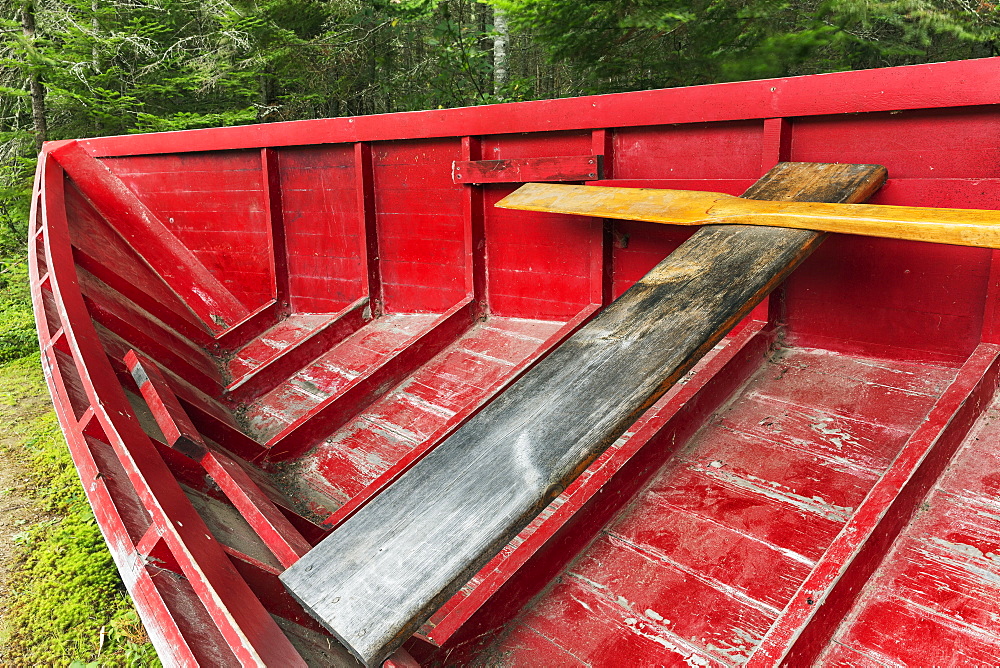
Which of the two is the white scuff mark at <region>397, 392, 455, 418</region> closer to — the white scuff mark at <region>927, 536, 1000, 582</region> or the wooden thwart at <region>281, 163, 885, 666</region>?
the wooden thwart at <region>281, 163, 885, 666</region>

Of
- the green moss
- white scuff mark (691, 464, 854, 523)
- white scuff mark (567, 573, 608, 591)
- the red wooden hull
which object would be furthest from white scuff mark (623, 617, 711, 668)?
the green moss

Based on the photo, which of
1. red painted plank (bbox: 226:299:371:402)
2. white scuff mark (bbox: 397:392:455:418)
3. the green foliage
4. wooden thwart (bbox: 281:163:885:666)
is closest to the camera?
wooden thwart (bbox: 281:163:885:666)

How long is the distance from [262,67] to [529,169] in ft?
28.2

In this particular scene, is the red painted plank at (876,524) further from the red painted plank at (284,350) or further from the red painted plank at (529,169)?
the red painted plank at (284,350)

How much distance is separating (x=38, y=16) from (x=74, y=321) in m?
9.80

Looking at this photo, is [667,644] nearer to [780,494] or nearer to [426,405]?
[780,494]

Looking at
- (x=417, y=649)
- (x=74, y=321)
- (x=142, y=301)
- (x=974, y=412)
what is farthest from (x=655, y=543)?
(x=142, y=301)

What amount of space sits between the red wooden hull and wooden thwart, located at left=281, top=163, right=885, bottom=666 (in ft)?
0.69

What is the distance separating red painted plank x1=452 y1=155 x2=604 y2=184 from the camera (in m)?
3.14

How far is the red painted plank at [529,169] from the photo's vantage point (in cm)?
314

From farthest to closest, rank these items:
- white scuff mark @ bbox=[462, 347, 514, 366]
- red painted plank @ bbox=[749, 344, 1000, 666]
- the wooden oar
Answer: white scuff mark @ bbox=[462, 347, 514, 366]
the wooden oar
red painted plank @ bbox=[749, 344, 1000, 666]

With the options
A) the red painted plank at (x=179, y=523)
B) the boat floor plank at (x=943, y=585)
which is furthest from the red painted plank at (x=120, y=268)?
the boat floor plank at (x=943, y=585)

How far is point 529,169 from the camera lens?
335 cm

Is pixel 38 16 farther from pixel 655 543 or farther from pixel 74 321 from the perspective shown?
pixel 655 543
